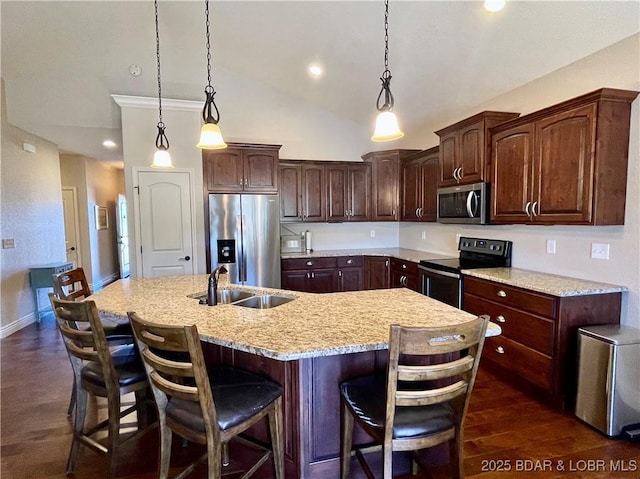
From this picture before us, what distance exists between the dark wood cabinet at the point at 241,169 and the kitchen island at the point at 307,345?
8.67 feet

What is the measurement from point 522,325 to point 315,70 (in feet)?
11.6

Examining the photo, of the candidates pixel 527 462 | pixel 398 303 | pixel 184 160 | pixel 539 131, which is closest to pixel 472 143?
pixel 539 131

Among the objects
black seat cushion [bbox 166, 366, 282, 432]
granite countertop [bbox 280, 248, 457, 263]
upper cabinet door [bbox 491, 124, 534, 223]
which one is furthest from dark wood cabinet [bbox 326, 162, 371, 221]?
black seat cushion [bbox 166, 366, 282, 432]

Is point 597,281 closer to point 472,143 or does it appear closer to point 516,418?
point 516,418

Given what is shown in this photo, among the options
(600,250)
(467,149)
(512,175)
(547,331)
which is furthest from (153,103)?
(600,250)

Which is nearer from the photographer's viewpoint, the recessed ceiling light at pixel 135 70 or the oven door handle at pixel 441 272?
the oven door handle at pixel 441 272

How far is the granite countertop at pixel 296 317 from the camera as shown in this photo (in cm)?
145

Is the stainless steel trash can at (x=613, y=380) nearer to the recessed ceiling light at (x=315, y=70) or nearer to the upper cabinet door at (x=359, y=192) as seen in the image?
the upper cabinet door at (x=359, y=192)

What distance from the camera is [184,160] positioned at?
14.5 ft

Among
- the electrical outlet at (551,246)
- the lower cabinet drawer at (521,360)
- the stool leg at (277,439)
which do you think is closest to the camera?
the stool leg at (277,439)

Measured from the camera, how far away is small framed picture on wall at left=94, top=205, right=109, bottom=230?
6.98 metres

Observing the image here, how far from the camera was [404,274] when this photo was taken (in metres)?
4.49

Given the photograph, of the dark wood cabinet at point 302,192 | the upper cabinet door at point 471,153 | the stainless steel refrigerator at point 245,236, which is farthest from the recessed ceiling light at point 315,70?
the upper cabinet door at point 471,153

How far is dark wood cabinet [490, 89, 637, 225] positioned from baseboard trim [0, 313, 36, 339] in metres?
5.95
